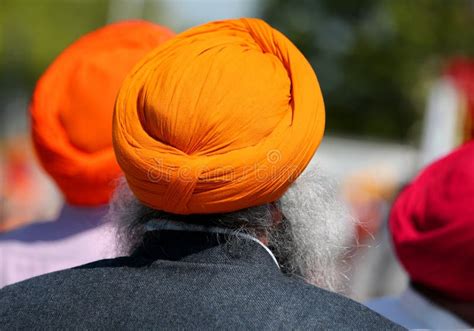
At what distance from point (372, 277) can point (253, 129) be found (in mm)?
5196

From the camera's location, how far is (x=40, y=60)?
45.3 meters

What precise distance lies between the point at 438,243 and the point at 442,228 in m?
0.04

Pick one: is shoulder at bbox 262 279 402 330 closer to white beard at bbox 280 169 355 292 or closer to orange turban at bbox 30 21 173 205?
white beard at bbox 280 169 355 292

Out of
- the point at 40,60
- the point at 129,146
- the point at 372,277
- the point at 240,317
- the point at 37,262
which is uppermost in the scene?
the point at 129,146

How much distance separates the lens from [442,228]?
2.35 meters

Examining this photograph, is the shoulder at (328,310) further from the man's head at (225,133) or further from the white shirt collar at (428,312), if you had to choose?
the white shirt collar at (428,312)

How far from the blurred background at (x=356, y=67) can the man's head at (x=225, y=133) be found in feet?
21.1

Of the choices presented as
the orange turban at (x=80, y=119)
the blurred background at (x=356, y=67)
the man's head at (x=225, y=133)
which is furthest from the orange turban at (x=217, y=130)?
the blurred background at (x=356, y=67)

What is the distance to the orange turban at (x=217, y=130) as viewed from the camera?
1681mm

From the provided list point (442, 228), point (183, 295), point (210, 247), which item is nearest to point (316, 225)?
point (210, 247)

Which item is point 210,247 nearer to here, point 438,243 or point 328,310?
point 328,310

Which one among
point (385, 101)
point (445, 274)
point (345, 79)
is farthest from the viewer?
point (345, 79)

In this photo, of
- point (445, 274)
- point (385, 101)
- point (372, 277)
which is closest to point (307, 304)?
point (445, 274)

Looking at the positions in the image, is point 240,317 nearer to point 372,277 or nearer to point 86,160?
point 86,160
